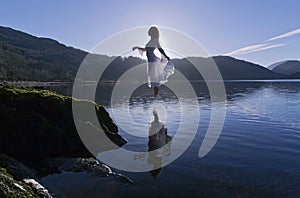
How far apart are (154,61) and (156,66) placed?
0.29m

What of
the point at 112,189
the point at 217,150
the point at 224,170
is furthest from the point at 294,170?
the point at 112,189

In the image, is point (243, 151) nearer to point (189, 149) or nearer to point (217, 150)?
point (217, 150)

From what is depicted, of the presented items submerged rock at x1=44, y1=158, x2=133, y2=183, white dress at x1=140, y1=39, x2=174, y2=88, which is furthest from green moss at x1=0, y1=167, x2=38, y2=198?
white dress at x1=140, y1=39, x2=174, y2=88

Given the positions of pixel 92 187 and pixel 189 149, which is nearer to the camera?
→ pixel 92 187

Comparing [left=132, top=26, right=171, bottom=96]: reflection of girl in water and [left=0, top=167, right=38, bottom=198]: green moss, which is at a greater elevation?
[left=132, top=26, right=171, bottom=96]: reflection of girl in water

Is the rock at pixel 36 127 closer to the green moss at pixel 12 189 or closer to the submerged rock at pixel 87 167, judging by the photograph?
the submerged rock at pixel 87 167

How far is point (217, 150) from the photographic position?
13.2 m

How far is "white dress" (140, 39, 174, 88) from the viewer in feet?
43.3

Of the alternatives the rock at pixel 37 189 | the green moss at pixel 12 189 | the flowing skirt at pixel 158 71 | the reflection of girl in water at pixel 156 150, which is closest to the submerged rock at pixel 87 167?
the reflection of girl in water at pixel 156 150

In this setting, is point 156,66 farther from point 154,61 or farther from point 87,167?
point 87,167

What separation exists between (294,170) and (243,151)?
3.02m

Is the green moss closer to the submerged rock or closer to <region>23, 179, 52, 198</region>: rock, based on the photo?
<region>23, 179, 52, 198</region>: rock

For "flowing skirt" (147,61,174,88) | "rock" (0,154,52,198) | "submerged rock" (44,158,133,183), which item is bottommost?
"submerged rock" (44,158,133,183)

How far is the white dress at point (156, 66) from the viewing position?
1319 cm
